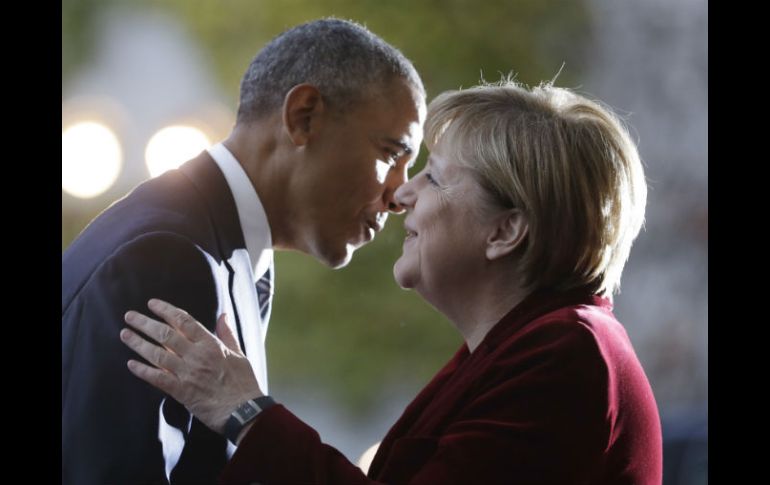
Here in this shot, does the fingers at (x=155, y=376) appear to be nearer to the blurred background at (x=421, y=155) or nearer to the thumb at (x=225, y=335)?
the thumb at (x=225, y=335)

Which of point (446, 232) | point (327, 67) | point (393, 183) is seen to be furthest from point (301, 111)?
point (446, 232)

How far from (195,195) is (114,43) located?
4.65 ft

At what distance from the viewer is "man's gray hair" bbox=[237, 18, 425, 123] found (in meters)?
1.48

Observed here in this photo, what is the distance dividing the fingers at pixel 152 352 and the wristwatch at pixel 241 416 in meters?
0.08

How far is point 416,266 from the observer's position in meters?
1.27

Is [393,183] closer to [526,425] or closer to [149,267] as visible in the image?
[149,267]

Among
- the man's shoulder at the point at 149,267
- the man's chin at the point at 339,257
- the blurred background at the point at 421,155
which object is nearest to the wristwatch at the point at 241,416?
the man's shoulder at the point at 149,267

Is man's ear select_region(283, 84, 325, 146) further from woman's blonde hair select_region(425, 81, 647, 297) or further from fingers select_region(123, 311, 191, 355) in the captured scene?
fingers select_region(123, 311, 191, 355)

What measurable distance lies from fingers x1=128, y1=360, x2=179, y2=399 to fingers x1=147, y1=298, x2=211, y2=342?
0.05 m

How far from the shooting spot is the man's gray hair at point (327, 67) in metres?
1.48

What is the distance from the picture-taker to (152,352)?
115cm

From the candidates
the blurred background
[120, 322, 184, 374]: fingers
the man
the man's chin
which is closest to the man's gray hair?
the man
